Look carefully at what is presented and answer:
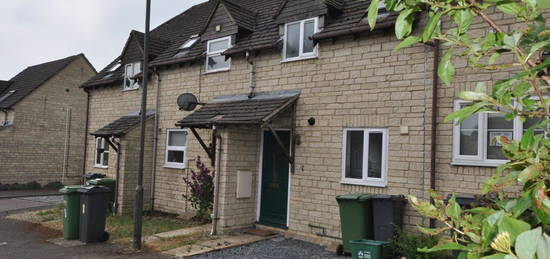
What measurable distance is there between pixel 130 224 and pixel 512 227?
11.7 m

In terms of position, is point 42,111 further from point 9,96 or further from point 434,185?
point 434,185

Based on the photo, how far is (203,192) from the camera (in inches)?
466

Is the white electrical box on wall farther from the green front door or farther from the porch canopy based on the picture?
the porch canopy

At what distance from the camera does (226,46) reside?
40.8 ft

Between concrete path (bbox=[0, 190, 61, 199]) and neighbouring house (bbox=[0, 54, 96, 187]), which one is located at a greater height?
neighbouring house (bbox=[0, 54, 96, 187])

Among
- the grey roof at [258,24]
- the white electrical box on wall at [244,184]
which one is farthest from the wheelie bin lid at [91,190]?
the grey roof at [258,24]

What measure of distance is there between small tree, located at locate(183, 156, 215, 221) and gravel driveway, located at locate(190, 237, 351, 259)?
2753 millimetres

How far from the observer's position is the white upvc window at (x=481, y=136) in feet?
24.7

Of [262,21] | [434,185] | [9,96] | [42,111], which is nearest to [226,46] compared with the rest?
[262,21]

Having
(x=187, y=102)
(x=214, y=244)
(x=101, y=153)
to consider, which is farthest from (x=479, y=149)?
(x=101, y=153)

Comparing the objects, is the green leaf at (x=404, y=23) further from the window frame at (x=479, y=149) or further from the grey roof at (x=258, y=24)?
the grey roof at (x=258, y=24)

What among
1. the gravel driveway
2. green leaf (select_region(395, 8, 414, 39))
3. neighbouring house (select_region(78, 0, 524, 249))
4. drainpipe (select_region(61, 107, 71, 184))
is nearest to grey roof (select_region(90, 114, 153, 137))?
neighbouring house (select_region(78, 0, 524, 249))

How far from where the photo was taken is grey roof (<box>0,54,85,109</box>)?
24141 millimetres

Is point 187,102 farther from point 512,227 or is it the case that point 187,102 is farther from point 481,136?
point 512,227
